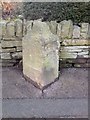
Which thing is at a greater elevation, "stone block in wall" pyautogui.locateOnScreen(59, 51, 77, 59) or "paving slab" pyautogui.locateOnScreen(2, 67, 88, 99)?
"stone block in wall" pyautogui.locateOnScreen(59, 51, 77, 59)

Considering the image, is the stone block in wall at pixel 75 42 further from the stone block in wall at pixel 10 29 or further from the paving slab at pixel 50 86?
the stone block in wall at pixel 10 29

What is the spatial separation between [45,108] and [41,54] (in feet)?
1.94

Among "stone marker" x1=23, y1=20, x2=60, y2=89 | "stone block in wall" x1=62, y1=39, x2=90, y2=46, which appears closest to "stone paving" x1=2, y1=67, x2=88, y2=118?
"stone marker" x1=23, y1=20, x2=60, y2=89

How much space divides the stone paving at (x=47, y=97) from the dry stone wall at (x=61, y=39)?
192 mm

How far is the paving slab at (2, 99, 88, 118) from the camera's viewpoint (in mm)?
→ 4293

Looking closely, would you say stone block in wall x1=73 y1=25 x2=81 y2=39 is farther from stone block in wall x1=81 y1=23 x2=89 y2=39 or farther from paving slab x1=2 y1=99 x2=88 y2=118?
paving slab x1=2 y1=99 x2=88 y2=118

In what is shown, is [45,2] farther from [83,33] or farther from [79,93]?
[79,93]

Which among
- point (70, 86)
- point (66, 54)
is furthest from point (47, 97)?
point (66, 54)

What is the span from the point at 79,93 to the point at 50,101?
1.18 ft

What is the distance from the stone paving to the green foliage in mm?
880

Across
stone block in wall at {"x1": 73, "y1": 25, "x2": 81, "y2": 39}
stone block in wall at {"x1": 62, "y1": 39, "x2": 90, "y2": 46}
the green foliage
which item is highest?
the green foliage

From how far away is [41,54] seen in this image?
176 inches

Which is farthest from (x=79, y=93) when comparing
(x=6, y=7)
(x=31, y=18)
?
(x=6, y=7)

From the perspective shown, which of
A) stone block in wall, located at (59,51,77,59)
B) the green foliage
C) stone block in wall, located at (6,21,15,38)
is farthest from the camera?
the green foliage
